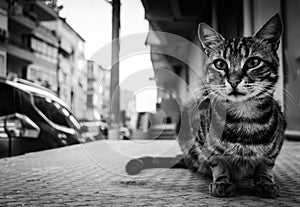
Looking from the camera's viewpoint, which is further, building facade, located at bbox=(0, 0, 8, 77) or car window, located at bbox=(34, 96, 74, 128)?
car window, located at bbox=(34, 96, 74, 128)

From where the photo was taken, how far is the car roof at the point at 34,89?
1.14 metres

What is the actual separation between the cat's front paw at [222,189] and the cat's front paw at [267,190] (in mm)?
49

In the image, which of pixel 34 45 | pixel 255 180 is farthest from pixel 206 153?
pixel 34 45

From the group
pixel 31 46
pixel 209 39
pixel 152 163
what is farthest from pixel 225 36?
pixel 31 46

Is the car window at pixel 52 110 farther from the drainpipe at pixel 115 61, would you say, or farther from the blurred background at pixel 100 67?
the drainpipe at pixel 115 61

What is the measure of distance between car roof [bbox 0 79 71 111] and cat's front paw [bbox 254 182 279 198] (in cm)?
75

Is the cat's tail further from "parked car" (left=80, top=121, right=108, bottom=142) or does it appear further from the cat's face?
the cat's face

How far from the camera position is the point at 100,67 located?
2.38 feet

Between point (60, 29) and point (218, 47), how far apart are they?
529mm

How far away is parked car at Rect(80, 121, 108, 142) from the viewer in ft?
2.78

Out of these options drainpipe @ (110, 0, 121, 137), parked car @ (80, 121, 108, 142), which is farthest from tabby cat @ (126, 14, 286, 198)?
parked car @ (80, 121, 108, 142)

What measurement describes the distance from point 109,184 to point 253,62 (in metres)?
0.41

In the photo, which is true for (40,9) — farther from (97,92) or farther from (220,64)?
(220,64)

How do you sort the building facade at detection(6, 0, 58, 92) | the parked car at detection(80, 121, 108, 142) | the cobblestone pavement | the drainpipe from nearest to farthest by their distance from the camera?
the cobblestone pavement < the drainpipe < the parked car at detection(80, 121, 108, 142) < the building facade at detection(6, 0, 58, 92)
